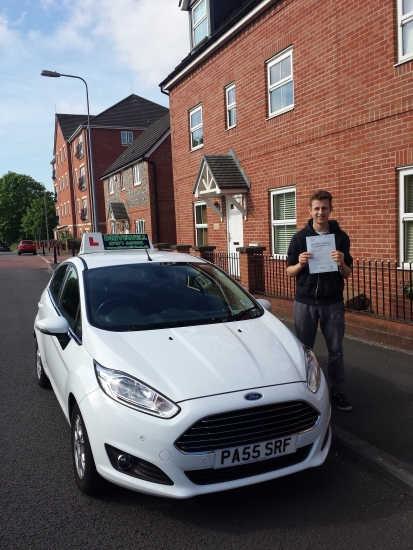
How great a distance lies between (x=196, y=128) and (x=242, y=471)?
13.4m

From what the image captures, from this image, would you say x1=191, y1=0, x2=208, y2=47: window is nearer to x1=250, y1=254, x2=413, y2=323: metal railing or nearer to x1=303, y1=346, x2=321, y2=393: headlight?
x1=250, y1=254, x2=413, y2=323: metal railing

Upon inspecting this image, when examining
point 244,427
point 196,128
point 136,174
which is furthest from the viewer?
point 136,174

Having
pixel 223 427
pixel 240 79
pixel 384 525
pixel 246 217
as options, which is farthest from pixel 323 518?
pixel 240 79

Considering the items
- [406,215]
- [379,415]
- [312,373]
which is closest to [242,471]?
[312,373]

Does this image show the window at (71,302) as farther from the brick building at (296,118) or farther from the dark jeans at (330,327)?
the brick building at (296,118)

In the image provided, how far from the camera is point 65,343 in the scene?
154 inches

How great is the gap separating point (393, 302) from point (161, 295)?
16.2 ft

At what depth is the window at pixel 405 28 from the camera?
289 inches

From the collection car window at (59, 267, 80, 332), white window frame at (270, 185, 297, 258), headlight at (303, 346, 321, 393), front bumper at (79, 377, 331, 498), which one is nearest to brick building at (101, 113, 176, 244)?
white window frame at (270, 185, 297, 258)

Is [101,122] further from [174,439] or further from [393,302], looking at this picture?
[174,439]

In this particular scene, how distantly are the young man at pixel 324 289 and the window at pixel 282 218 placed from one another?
626 cm

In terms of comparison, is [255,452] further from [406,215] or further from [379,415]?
[406,215]

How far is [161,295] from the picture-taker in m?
4.12

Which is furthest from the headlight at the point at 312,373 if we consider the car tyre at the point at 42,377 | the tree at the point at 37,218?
the tree at the point at 37,218
